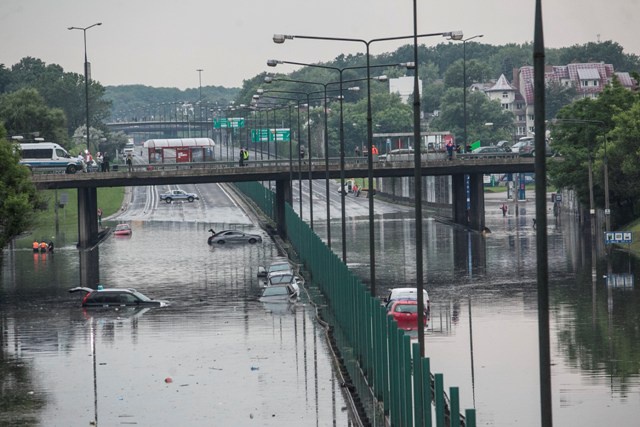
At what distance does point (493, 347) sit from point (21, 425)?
19642 mm

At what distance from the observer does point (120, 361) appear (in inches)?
2028

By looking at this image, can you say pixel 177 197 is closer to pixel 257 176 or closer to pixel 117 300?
pixel 257 176

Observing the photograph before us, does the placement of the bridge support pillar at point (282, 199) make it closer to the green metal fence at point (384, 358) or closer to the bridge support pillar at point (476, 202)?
the bridge support pillar at point (476, 202)

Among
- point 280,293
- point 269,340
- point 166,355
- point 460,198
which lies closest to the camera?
point 166,355

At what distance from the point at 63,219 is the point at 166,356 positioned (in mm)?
97535

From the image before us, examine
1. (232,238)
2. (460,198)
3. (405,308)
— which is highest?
(460,198)

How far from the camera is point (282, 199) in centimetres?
11962

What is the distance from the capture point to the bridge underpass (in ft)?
364

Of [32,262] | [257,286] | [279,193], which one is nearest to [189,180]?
[279,193]

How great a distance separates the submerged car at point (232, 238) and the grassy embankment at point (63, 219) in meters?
14.3

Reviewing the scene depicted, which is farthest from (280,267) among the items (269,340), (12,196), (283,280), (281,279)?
(269,340)

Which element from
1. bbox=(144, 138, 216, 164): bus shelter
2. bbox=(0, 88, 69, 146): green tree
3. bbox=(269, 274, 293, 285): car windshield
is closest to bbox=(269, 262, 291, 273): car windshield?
bbox=(269, 274, 293, 285): car windshield

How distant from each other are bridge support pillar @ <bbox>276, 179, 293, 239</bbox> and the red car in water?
193 feet

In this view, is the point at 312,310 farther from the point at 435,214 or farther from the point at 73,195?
the point at 73,195
